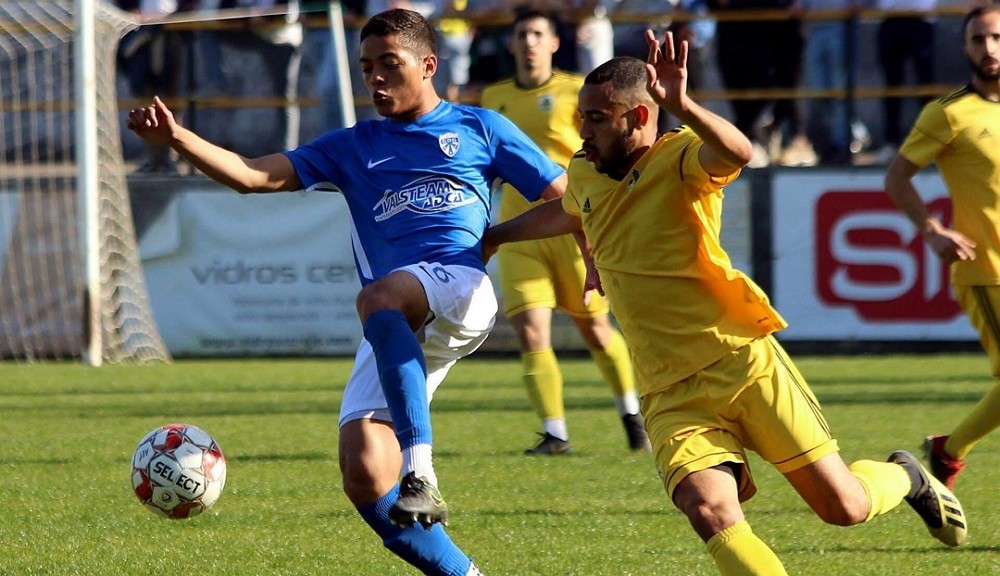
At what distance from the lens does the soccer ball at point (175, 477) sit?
5.16 metres

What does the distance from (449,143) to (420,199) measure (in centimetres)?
24

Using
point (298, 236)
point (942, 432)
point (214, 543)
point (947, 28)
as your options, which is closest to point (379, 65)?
point (214, 543)

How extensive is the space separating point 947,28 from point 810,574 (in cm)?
1035

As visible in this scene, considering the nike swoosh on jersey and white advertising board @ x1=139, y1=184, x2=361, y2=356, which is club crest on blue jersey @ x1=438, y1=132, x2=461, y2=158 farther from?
white advertising board @ x1=139, y1=184, x2=361, y2=356

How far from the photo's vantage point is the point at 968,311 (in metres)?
6.57

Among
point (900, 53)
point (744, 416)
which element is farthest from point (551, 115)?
point (900, 53)

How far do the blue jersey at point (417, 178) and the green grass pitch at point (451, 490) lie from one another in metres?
1.21

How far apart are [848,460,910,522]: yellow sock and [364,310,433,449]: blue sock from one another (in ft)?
4.47

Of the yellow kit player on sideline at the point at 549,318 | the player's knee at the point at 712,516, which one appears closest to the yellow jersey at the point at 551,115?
the yellow kit player on sideline at the point at 549,318

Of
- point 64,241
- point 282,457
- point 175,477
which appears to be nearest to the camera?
point 175,477

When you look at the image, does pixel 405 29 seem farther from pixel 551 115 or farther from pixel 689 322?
pixel 551 115

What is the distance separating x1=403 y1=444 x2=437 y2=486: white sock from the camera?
4.30 meters

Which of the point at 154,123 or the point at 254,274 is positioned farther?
the point at 254,274

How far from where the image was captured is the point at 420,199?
4.97 meters
